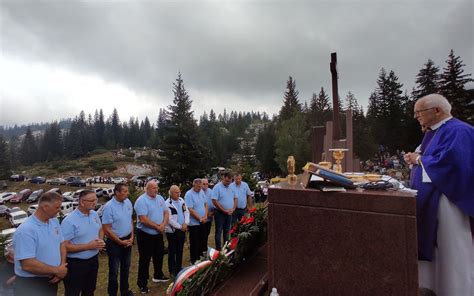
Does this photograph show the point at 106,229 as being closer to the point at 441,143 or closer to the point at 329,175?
the point at 329,175

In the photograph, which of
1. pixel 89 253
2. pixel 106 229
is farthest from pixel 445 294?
pixel 106 229

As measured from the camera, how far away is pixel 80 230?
384 cm

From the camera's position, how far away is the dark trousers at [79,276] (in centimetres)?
373

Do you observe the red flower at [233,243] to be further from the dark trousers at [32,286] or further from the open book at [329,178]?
the dark trousers at [32,286]

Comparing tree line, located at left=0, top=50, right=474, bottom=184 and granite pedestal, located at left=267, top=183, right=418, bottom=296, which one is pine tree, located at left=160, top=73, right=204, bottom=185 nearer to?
tree line, located at left=0, top=50, right=474, bottom=184

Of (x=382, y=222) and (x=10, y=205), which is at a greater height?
(x=382, y=222)

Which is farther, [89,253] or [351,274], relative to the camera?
[89,253]

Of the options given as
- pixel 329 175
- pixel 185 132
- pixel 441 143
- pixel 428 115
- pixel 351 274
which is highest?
pixel 185 132

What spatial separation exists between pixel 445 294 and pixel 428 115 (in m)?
1.53

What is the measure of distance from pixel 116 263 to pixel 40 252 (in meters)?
1.50

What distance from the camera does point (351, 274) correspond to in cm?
212

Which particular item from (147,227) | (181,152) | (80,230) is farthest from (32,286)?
(181,152)

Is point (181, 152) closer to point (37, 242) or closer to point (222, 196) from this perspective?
point (222, 196)

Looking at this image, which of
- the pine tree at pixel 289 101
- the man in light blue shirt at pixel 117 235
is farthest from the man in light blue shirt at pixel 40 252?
the pine tree at pixel 289 101
